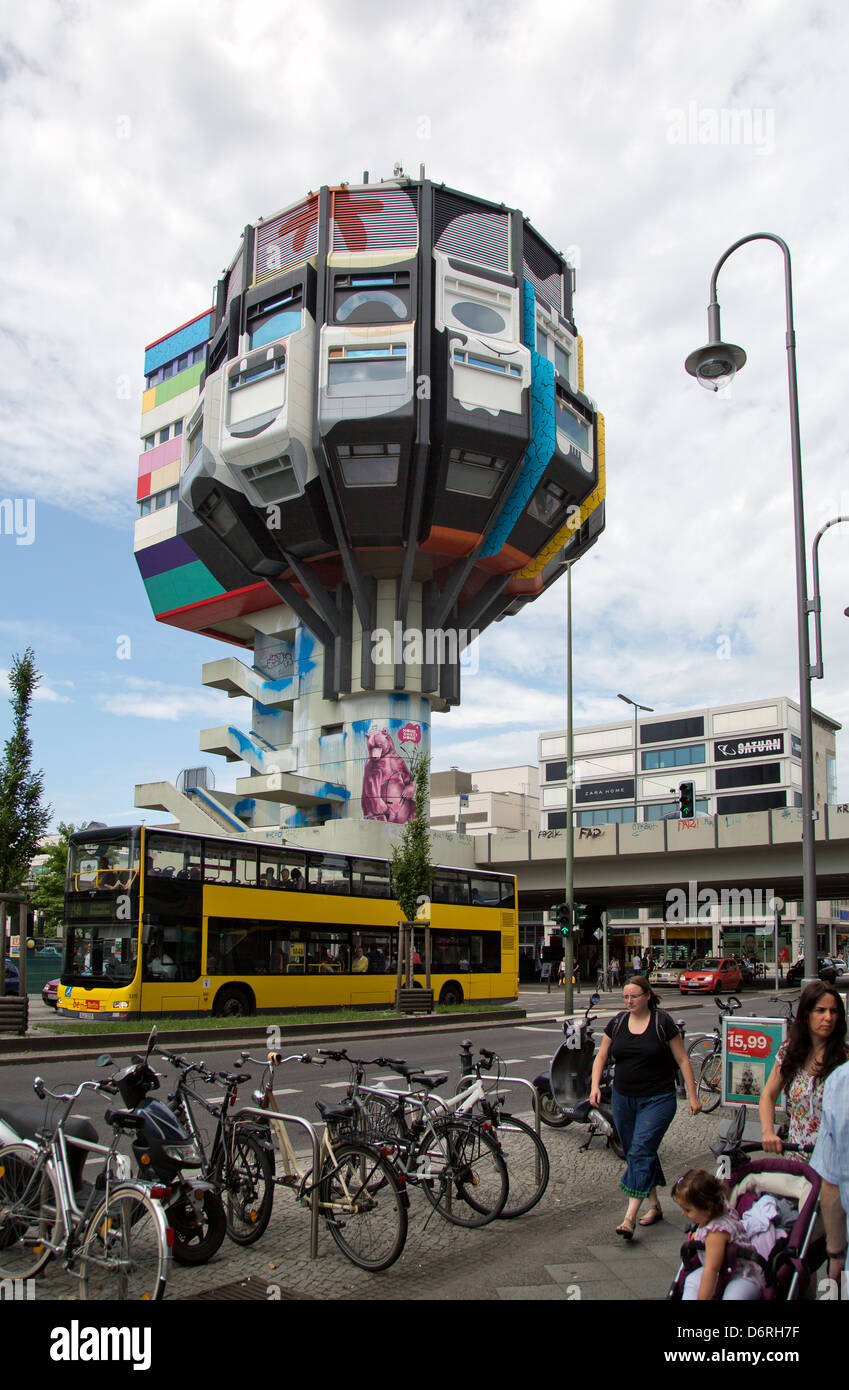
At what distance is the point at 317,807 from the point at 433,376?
20.1 metres

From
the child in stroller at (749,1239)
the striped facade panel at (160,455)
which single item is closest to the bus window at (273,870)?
the child in stroller at (749,1239)

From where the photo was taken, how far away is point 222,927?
2023 centimetres

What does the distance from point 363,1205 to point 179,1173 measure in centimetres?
106

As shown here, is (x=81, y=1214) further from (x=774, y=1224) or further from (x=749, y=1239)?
(x=774, y=1224)

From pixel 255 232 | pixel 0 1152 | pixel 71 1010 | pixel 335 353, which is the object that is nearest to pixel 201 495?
pixel 335 353

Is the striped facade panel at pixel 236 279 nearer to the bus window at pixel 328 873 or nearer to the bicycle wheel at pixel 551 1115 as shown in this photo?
the bus window at pixel 328 873

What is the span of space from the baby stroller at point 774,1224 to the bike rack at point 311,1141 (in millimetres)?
2356

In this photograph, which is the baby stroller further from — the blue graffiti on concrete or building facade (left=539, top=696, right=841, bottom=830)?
building facade (left=539, top=696, right=841, bottom=830)

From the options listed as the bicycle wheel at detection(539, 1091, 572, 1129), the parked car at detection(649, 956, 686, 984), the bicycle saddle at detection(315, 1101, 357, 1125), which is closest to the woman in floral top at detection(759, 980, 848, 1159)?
the bicycle saddle at detection(315, 1101, 357, 1125)

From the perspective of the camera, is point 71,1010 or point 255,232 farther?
point 255,232

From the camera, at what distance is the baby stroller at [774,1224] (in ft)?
13.4

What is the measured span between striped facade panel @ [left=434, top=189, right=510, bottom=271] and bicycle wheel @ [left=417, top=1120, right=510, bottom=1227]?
4457 centimetres
